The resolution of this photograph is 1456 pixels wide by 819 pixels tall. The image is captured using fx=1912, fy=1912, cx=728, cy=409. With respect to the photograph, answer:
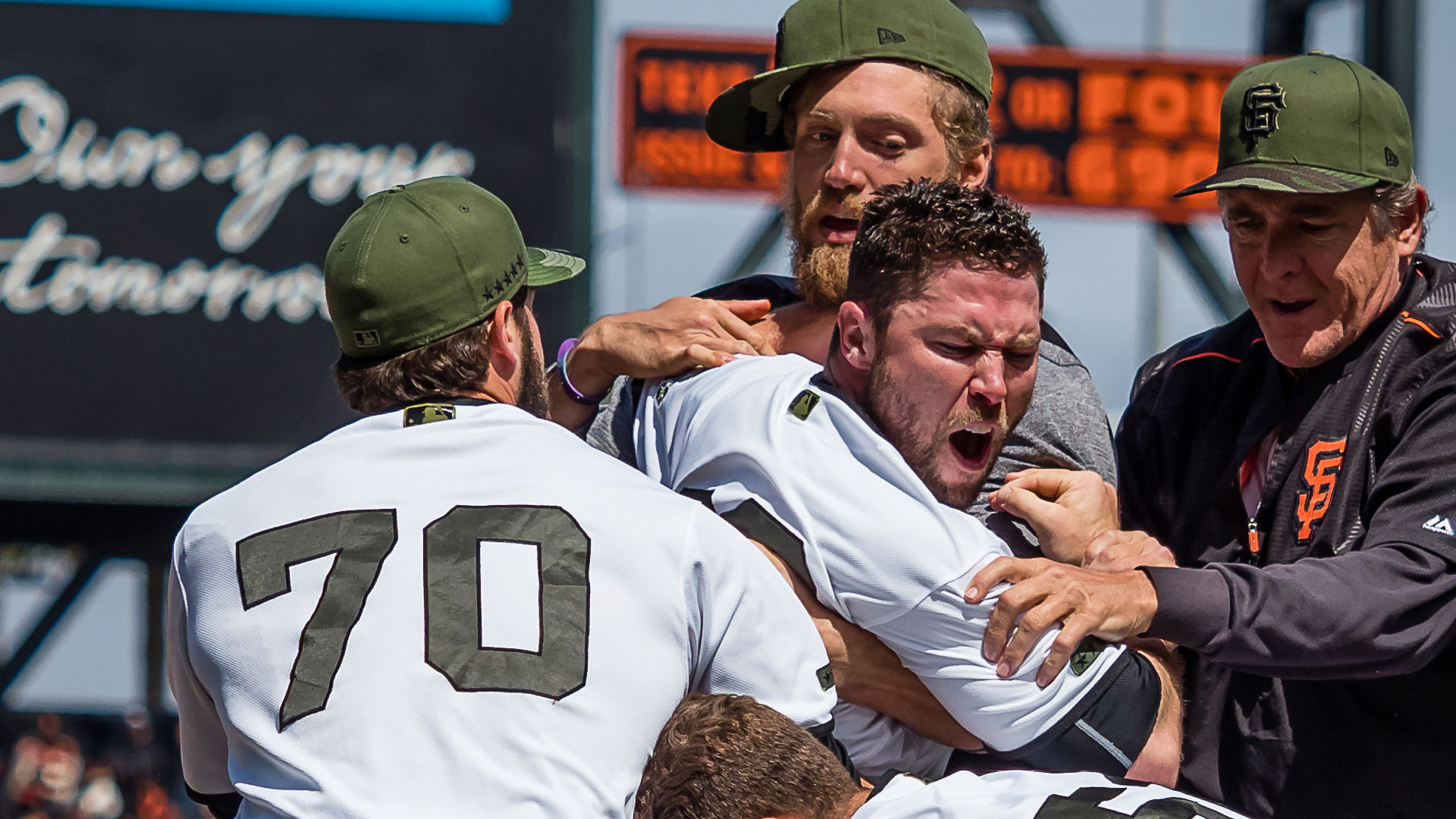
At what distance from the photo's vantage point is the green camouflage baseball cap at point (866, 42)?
4.01 metres

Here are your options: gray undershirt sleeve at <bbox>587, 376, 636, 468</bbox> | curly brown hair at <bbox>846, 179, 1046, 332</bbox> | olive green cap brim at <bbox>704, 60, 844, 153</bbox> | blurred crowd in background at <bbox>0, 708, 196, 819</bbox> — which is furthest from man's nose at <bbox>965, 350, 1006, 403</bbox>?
blurred crowd in background at <bbox>0, 708, 196, 819</bbox>

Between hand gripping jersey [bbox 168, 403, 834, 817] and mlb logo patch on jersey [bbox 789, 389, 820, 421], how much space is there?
29cm

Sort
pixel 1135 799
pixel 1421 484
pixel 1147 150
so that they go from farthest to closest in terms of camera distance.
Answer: pixel 1147 150 < pixel 1421 484 < pixel 1135 799

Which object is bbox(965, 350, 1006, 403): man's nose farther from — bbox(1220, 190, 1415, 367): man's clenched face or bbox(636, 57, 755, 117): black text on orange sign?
bbox(636, 57, 755, 117): black text on orange sign

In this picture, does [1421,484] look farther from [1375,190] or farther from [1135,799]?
[1135,799]

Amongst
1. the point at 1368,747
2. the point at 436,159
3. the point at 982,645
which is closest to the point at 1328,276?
the point at 1368,747

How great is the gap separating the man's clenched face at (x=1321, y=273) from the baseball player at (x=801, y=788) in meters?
1.20

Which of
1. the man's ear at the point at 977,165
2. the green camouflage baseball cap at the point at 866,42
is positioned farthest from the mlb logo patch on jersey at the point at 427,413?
the man's ear at the point at 977,165

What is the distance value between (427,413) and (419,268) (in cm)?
29

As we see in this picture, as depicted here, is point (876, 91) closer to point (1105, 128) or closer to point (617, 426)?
point (617, 426)

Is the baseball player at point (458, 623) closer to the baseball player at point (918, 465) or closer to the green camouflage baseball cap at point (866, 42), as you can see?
the baseball player at point (918, 465)

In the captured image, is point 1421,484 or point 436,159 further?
point 436,159

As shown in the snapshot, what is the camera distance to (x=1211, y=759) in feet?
12.1

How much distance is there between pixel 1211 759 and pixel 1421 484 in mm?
693
